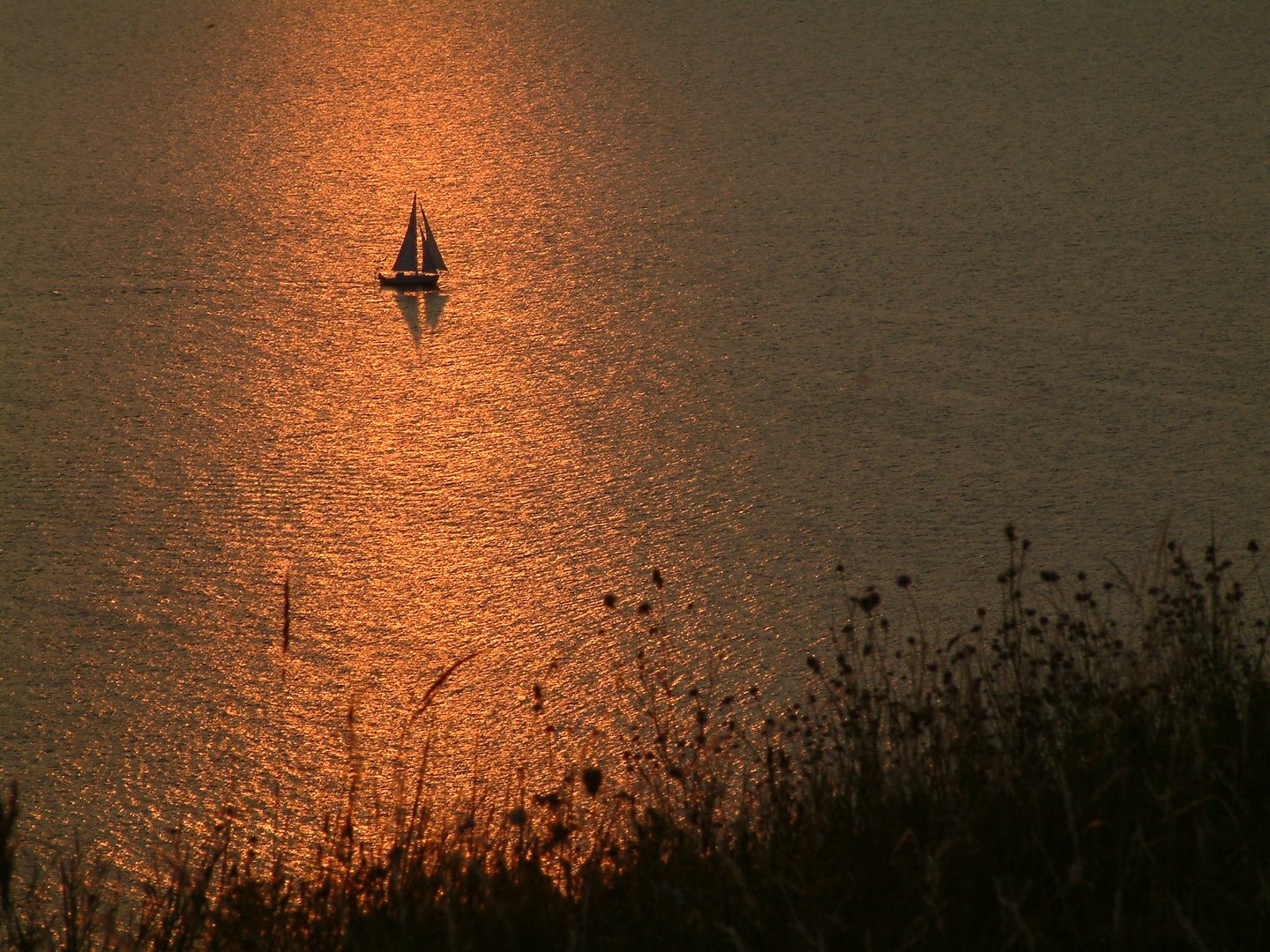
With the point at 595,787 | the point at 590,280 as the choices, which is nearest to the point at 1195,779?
the point at 595,787

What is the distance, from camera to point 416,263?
6.35m

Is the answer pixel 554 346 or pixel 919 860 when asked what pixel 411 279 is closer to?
pixel 554 346

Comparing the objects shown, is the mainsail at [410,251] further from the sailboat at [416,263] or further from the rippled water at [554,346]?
the rippled water at [554,346]

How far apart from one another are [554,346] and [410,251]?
3.44 ft

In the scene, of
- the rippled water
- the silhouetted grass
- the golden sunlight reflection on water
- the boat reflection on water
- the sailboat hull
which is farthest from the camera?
the sailboat hull

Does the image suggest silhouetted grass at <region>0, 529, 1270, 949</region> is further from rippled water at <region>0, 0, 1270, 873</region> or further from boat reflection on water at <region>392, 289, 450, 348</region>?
boat reflection on water at <region>392, 289, 450, 348</region>

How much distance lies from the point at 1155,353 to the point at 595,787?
4.97 m

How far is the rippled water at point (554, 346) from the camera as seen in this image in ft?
12.2

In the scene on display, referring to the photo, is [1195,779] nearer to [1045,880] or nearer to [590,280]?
[1045,880]

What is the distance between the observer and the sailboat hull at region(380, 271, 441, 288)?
6.28 meters

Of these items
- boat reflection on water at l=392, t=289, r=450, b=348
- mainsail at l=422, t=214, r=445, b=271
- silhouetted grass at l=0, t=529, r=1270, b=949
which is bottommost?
silhouetted grass at l=0, t=529, r=1270, b=949

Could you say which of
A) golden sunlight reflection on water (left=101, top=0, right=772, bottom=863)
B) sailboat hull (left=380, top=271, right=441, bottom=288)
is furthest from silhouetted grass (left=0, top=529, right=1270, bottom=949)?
sailboat hull (left=380, top=271, right=441, bottom=288)

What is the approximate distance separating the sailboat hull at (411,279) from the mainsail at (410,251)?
0.12ft

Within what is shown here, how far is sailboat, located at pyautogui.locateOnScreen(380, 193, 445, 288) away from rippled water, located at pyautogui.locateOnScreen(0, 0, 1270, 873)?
86mm
